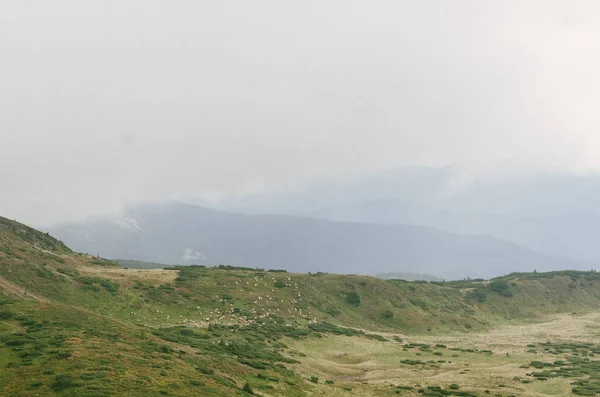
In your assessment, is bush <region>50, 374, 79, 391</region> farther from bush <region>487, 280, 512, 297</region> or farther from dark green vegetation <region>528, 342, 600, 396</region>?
bush <region>487, 280, 512, 297</region>

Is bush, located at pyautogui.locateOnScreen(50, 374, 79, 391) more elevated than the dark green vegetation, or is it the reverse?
bush, located at pyautogui.locateOnScreen(50, 374, 79, 391)

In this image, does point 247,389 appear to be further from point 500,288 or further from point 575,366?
point 500,288

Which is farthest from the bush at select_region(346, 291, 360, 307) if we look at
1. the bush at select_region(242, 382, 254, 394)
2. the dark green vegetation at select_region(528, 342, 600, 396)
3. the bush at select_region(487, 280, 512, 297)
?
the bush at select_region(242, 382, 254, 394)

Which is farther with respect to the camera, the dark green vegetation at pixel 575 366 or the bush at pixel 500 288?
the bush at pixel 500 288

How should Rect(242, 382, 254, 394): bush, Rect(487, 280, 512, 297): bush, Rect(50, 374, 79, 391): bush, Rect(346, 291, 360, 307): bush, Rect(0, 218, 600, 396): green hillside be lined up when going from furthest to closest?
Rect(487, 280, 512, 297): bush, Rect(346, 291, 360, 307): bush, Rect(242, 382, 254, 394): bush, Rect(0, 218, 600, 396): green hillside, Rect(50, 374, 79, 391): bush

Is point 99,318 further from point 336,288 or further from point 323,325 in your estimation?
point 336,288

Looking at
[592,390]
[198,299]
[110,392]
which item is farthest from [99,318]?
[592,390]

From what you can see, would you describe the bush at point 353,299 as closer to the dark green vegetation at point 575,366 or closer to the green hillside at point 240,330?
the green hillside at point 240,330

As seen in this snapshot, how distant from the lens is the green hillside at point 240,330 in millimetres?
30031

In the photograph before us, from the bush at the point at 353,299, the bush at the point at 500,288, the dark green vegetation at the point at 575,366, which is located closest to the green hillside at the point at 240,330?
the bush at the point at 353,299

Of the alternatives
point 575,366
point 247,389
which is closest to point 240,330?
point 247,389

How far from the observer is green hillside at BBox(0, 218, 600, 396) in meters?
30.0

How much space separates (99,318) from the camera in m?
42.2

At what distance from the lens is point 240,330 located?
6081 centimetres
